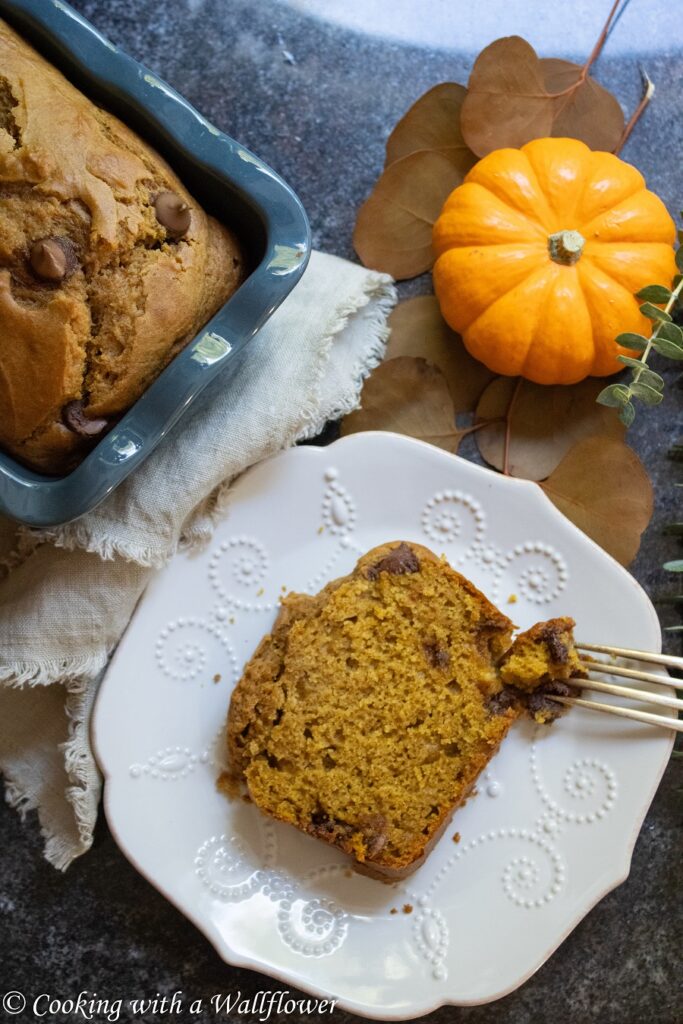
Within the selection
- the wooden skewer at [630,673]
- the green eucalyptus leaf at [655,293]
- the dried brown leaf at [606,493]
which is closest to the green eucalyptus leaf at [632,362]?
the green eucalyptus leaf at [655,293]

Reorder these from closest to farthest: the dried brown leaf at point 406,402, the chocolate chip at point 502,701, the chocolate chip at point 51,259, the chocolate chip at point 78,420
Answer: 1. the chocolate chip at point 51,259
2. the chocolate chip at point 78,420
3. the chocolate chip at point 502,701
4. the dried brown leaf at point 406,402

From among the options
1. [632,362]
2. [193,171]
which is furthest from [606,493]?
[193,171]

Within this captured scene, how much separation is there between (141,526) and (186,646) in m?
0.27

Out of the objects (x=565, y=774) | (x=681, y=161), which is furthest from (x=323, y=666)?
(x=681, y=161)

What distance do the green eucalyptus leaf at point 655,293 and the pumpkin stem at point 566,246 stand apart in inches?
5.6

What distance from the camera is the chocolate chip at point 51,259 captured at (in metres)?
1.27

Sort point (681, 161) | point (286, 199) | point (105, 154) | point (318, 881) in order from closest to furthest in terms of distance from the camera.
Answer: point (105, 154) < point (286, 199) < point (318, 881) < point (681, 161)

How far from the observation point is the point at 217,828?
69.6 inches

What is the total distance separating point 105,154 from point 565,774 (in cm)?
143

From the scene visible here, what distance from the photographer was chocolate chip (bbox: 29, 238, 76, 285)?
127cm

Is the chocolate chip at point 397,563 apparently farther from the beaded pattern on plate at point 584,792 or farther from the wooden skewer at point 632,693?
the beaded pattern on plate at point 584,792

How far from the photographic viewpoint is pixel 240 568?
5.87 ft

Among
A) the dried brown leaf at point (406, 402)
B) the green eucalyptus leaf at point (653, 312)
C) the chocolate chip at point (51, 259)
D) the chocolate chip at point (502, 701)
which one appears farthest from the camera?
the dried brown leaf at point (406, 402)

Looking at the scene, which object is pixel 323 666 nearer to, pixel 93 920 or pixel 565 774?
pixel 565 774
